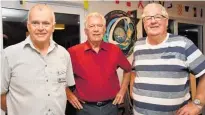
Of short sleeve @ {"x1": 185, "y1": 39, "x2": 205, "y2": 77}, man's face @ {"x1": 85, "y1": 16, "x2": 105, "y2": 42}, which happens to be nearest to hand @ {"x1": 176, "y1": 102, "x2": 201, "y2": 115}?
short sleeve @ {"x1": 185, "y1": 39, "x2": 205, "y2": 77}

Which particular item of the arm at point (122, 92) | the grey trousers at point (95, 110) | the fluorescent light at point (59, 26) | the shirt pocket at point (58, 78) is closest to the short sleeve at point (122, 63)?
the arm at point (122, 92)

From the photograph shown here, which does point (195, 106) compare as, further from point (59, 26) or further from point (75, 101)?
point (59, 26)

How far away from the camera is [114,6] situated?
11.6 ft

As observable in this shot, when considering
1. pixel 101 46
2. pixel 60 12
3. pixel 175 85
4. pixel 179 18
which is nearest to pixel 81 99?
pixel 101 46

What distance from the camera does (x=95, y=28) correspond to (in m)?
2.16

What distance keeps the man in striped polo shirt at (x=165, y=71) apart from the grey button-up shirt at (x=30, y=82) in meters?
0.59

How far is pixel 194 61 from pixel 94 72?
0.80m

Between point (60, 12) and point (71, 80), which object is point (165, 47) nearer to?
point (71, 80)

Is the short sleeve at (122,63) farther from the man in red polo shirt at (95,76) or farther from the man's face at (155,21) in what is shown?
the man's face at (155,21)

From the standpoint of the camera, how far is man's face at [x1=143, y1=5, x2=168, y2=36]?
1809mm

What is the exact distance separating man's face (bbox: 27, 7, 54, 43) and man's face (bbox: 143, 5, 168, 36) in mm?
685

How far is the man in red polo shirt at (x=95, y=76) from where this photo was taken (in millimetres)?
2121

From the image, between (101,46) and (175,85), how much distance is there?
2.52 ft

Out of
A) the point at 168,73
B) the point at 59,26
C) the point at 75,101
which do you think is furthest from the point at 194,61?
the point at 59,26
